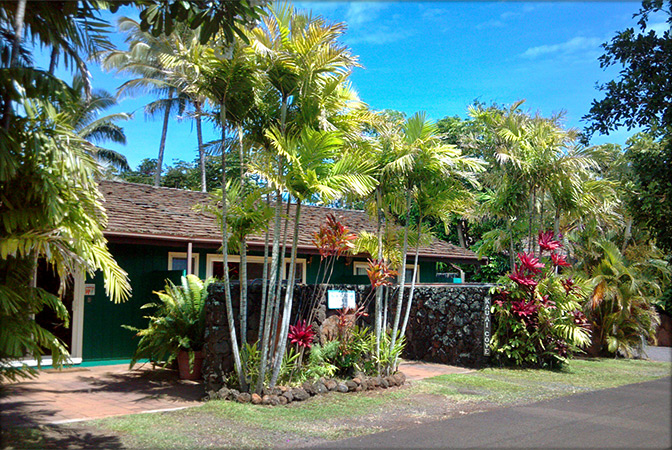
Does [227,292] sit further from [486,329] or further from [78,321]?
[486,329]

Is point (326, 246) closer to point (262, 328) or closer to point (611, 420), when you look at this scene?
point (262, 328)

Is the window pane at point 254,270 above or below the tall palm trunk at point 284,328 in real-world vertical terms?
above

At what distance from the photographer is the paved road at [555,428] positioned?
629 cm

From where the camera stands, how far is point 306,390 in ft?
28.2

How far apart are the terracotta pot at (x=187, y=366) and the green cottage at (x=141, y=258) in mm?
2338

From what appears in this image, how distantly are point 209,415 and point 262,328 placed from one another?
5.12 ft

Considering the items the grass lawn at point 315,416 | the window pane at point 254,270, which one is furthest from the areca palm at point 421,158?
the window pane at point 254,270

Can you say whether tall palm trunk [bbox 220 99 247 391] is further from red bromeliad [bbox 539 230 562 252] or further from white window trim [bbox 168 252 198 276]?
red bromeliad [bbox 539 230 562 252]

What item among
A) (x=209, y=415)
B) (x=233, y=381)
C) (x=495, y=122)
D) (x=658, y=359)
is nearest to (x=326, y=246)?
(x=233, y=381)

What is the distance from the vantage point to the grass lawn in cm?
613

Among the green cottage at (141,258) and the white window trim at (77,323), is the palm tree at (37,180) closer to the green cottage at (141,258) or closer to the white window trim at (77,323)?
the green cottage at (141,258)

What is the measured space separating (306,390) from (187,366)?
2.44m

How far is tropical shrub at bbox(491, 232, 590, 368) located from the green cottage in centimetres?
361

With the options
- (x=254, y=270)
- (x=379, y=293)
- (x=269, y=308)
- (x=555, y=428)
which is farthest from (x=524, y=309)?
(x=254, y=270)
